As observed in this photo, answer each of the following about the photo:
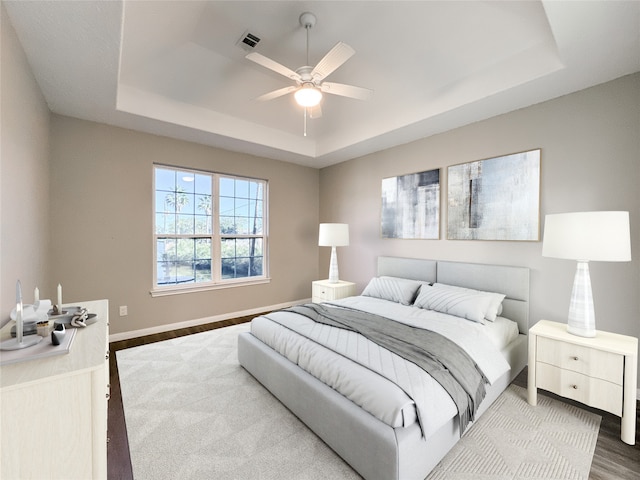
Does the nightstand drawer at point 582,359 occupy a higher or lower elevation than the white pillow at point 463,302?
lower

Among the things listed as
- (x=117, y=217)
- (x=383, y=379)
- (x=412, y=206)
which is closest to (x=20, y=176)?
(x=117, y=217)

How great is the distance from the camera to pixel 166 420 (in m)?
2.02

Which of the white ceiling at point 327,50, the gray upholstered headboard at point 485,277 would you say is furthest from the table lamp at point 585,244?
the white ceiling at point 327,50

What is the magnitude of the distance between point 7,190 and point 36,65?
116 cm

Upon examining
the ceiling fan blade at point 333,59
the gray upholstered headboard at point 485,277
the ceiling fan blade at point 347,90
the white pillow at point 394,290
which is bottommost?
the white pillow at point 394,290

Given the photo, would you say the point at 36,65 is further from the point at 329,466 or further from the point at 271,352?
the point at 329,466

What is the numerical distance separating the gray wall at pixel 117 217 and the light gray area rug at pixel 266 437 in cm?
125

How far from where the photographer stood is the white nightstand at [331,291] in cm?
413

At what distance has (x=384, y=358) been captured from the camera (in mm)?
1805

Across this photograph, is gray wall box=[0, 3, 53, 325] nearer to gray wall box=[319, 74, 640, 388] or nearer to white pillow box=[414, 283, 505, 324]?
white pillow box=[414, 283, 505, 324]

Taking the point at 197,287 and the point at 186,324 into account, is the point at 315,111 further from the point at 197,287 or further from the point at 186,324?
the point at 186,324

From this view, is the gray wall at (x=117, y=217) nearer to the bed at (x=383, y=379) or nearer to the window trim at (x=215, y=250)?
the window trim at (x=215, y=250)

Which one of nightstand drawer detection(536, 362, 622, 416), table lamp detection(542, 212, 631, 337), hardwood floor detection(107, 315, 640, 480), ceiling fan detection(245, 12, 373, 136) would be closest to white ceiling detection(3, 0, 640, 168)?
ceiling fan detection(245, 12, 373, 136)

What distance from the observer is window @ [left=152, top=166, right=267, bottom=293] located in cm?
390
